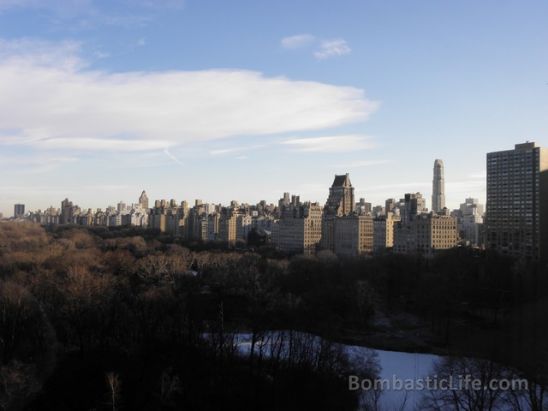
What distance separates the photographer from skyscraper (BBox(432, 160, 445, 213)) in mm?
84950

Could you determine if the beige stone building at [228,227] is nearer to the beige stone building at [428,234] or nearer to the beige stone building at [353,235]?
the beige stone building at [353,235]

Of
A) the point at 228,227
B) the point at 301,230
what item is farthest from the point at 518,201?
the point at 228,227

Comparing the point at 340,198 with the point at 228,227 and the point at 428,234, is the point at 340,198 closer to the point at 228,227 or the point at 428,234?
the point at 228,227

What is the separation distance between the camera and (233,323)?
15.5 meters

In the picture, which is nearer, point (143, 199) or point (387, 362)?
point (387, 362)

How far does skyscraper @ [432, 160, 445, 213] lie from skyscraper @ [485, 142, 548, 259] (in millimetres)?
53540

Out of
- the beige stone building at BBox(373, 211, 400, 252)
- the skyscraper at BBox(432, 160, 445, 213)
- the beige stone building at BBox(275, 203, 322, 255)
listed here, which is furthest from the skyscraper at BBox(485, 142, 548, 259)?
the skyscraper at BBox(432, 160, 445, 213)

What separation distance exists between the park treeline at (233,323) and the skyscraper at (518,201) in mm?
3964

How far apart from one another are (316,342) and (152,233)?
36.6 meters

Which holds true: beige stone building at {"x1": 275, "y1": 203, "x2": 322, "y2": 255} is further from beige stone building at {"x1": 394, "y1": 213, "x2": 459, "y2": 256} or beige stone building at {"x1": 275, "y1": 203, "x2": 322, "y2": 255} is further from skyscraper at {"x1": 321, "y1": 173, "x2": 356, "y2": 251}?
beige stone building at {"x1": 394, "y1": 213, "x2": 459, "y2": 256}

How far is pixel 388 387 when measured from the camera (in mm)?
10766

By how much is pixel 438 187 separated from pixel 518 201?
187 feet

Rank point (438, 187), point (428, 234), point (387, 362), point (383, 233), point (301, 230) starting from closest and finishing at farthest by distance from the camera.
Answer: point (387, 362), point (428, 234), point (383, 233), point (301, 230), point (438, 187)

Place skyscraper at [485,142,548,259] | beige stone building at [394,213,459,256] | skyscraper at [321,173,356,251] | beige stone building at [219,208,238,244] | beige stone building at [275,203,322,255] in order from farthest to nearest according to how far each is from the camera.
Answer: beige stone building at [219,208,238,244]
skyscraper at [321,173,356,251]
beige stone building at [275,203,322,255]
beige stone building at [394,213,459,256]
skyscraper at [485,142,548,259]
